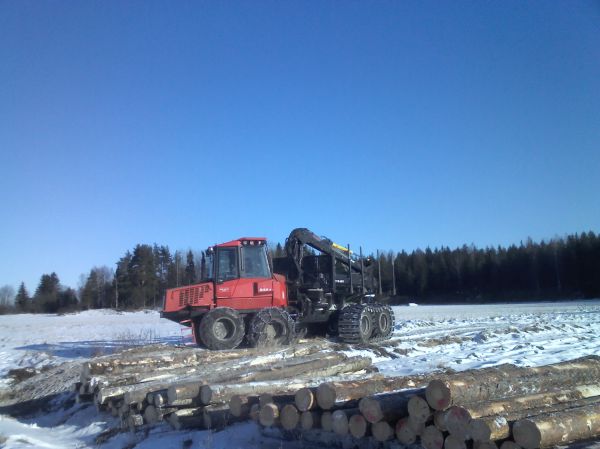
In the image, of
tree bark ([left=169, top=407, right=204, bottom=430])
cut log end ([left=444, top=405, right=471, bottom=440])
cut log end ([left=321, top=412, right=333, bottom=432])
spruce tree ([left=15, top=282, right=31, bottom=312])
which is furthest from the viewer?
spruce tree ([left=15, top=282, right=31, bottom=312])

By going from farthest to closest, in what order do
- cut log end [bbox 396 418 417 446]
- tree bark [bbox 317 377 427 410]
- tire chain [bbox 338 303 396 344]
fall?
tire chain [bbox 338 303 396 344], tree bark [bbox 317 377 427 410], cut log end [bbox 396 418 417 446]

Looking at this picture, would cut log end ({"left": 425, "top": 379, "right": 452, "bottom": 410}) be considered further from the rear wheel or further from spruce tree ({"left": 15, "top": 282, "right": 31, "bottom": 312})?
spruce tree ({"left": 15, "top": 282, "right": 31, "bottom": 312})

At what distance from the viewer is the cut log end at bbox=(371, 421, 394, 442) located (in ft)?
18.9

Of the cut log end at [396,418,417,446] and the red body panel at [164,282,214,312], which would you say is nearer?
the cut log end at [396,418,417,446]

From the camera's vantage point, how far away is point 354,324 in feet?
55.0

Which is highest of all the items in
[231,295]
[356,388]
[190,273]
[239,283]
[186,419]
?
[190,273]

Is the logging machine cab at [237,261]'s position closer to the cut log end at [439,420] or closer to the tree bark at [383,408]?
the tree bark at [383,408]

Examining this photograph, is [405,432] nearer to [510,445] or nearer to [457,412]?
[457,412]

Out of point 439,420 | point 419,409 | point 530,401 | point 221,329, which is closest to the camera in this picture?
point 439,420

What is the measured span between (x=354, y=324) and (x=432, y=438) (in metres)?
11.3

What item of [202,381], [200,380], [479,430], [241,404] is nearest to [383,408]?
[479,430]

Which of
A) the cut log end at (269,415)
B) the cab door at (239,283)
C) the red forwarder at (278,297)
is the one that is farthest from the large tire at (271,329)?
the cut log end at (269,415)

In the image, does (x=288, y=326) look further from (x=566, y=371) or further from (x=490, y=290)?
(x=490, y=290)

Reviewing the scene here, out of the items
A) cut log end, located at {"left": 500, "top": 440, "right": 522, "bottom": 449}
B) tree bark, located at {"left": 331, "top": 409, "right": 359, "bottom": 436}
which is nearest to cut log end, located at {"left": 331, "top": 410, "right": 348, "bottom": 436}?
tree bark, located at {"left": 331, "top": 409, "right": 359, "bottom": 436}
